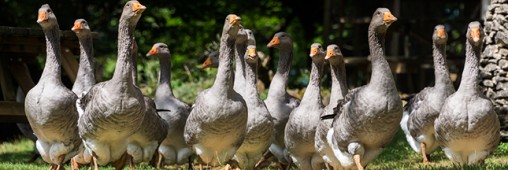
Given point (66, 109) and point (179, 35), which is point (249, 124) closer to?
point (66, 109)

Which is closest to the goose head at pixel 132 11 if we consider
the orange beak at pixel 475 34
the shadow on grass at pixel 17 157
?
the orange beak at pixel 475 34

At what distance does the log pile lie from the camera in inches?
550

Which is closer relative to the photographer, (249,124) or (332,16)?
(249,124)

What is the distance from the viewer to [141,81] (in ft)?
71.1

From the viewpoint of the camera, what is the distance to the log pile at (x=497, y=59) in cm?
1398

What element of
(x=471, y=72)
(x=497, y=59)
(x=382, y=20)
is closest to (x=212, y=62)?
(x=497, y=59)

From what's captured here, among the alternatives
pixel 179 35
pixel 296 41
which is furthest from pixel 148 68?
pixel 296 41

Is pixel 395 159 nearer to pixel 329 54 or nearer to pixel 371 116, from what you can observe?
pixel 329 54

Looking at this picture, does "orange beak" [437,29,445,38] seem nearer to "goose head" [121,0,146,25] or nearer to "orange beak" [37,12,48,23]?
"goose head" [121,0,146,25]

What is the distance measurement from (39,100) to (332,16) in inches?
494

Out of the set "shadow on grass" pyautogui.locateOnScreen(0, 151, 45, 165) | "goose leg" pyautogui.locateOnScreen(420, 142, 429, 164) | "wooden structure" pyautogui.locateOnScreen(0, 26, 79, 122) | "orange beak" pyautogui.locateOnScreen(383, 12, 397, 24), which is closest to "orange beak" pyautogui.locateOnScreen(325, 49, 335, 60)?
"orange beak" pyautogui.locateOnScreen(383, 12, 397, 24)

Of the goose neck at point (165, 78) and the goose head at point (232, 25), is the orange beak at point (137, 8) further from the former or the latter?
the goose neck at point (165, 78)

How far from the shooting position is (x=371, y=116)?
32.7ft

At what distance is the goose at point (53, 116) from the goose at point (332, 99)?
2853mm
